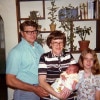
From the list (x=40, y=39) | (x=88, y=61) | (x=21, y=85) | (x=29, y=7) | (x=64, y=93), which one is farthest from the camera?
(x=29, y=7)

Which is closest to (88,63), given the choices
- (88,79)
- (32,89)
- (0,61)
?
(88,79)

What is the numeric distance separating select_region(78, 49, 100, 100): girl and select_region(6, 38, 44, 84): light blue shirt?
0.51 m

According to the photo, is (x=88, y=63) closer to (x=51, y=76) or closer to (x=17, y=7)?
(x=51, y=76)

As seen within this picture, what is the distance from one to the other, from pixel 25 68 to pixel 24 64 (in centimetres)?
4

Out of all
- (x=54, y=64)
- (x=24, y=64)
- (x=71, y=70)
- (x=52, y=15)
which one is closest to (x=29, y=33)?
(x=24, y=64)

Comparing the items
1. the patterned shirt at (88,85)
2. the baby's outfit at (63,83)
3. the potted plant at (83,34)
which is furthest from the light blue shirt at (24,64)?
the potted plant at (83,34)

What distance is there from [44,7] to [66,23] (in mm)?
437

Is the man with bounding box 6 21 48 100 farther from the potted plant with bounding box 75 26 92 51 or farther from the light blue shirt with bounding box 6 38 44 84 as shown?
the potted plant with bounding box 75 26 92 51

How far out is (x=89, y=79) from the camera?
2076 mm

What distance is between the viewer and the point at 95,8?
3.15m

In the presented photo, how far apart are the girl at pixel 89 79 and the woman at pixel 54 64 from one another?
1.17 feet

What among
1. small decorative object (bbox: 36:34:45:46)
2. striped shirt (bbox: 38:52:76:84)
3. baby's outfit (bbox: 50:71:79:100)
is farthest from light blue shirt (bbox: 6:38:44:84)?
small decorative object (bbox: 36:34:45:46)

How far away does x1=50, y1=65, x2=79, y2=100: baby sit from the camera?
1706mm

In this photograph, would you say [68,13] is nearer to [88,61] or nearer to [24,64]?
[88,61]
